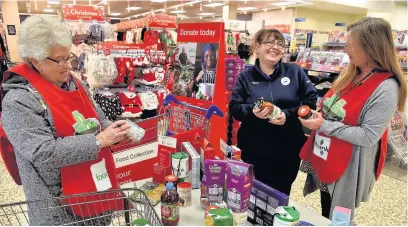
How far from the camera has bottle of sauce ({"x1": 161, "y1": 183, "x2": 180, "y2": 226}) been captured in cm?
134

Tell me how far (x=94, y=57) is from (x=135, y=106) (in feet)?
3.31

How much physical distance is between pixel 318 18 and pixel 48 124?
1705 centimetres

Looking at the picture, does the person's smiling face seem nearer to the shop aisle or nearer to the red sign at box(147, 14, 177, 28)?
the shop aisle

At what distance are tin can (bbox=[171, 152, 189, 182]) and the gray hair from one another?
79cm

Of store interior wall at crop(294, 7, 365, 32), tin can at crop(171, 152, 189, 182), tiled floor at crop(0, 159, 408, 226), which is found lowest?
tiled floor at crop(0, 159, 408, 226)

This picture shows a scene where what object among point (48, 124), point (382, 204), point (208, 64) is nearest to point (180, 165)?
point (48, 124)

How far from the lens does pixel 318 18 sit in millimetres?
16094

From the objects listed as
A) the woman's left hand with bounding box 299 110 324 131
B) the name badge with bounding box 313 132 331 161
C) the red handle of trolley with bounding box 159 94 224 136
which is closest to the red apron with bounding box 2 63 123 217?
the red handle of trolley with bounding box 159 94 224 136

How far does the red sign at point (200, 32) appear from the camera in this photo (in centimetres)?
262

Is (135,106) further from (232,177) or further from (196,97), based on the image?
(232,177)

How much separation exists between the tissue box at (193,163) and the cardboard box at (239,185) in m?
0.29

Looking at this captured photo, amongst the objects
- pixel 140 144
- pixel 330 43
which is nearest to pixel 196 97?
pixel 140 144

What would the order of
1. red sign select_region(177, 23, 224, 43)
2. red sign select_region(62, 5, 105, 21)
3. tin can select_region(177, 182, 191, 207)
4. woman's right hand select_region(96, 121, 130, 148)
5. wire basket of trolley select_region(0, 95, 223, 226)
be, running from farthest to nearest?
red sign select_region(62, 5, 105, 21), red sign select_region(177, 23, 224, 43), tin can select_region(177, 182, 191, 207), woman's right hand select_region(96, 121, 130, 148), wire basket of trolley select_region(0, 95, 223, 226)

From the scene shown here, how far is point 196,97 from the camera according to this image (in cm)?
284
